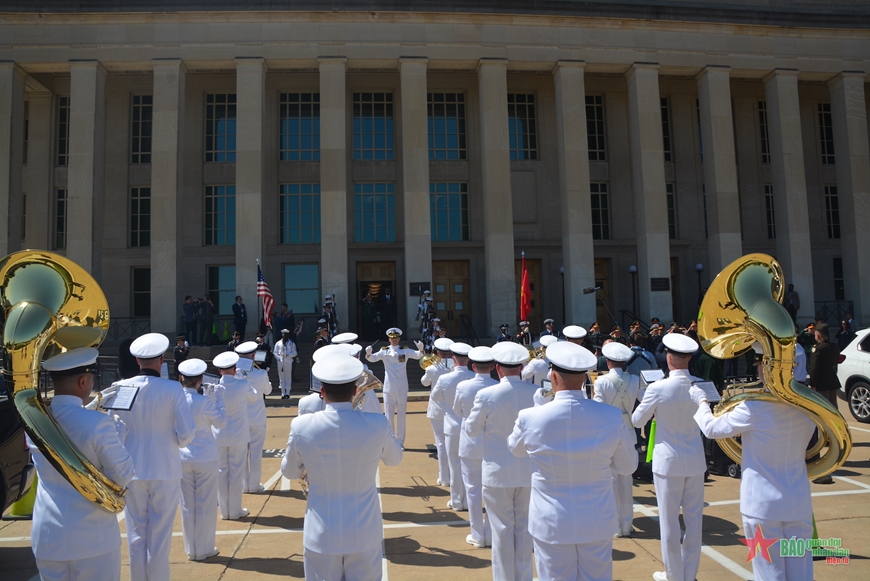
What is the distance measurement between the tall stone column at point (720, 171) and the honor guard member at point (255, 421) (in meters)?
21.2

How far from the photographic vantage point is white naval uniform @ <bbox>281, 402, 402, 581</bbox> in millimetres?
Result: 3777

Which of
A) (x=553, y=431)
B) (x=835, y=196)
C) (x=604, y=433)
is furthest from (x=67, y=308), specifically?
(x=835, y=196)

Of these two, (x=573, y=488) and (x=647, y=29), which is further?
(x=647, y=29)

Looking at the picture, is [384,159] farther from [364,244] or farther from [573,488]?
[573,488]

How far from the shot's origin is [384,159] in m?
27.5

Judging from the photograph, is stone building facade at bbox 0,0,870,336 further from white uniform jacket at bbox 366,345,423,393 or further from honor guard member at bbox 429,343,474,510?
honor guard member at bbox 429,343,474,510

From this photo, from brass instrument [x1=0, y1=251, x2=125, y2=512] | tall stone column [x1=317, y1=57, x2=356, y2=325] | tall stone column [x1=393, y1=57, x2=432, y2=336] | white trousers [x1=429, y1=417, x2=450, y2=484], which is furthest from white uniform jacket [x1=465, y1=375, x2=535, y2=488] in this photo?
tall stone column [x1=317, y1=57, x2=356, y2=325]

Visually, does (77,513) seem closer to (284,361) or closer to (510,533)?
(510,533)

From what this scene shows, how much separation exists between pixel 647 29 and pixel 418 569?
975 inches

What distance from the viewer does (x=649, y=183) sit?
25.0m

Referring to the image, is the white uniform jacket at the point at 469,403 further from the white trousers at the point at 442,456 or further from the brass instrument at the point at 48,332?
the brass instrument at the point at 48,332

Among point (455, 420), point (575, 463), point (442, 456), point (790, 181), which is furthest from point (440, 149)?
point (575, 463)

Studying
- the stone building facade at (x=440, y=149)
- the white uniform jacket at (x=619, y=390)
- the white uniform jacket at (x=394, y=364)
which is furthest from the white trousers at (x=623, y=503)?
the stone building facade at (x=440, y=149)

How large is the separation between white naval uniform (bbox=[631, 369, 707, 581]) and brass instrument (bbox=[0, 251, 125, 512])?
4193mm
